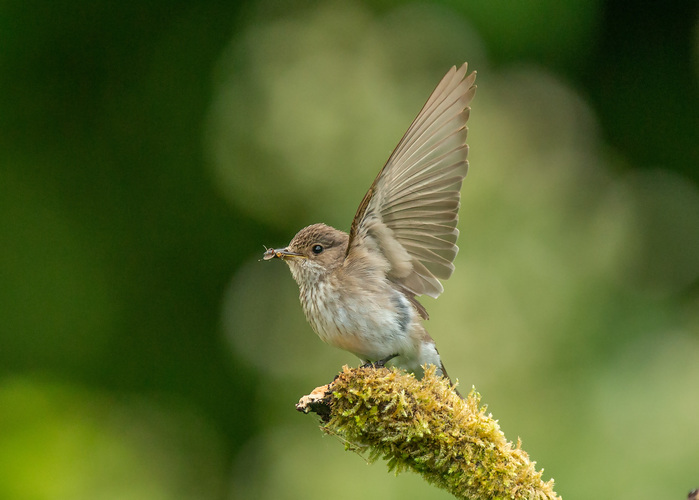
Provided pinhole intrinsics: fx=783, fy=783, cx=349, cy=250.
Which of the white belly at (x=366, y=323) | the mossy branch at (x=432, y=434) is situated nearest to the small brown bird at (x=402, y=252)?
the white belly at (x=366, y=323)

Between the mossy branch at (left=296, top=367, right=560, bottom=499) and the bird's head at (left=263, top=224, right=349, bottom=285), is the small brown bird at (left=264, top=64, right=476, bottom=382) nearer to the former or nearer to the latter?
the bird's head at (left=263, top=224, right=349, bottom=285)

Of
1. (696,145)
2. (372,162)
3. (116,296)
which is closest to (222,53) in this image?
(372,162)

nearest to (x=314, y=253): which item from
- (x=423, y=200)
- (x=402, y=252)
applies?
(x=402, y=252)

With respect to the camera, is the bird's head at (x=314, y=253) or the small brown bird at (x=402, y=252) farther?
the bird's head at (x=314, y=253)

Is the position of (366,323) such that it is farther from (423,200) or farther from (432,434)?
(432,434)

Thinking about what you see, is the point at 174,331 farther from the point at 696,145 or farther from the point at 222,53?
the point at 696,145

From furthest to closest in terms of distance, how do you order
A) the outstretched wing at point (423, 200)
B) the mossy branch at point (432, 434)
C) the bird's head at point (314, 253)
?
1. the bird's head at point (314, 253)
2. the outstretched wing at point (423, 200)
3. the mossy branch at point (432, 434)

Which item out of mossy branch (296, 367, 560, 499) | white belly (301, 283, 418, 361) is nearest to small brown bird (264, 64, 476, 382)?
white belly (301, 283, 418, 361)

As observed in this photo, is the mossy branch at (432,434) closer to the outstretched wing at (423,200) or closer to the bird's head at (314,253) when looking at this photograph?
the outstretched wing at (423,200)
